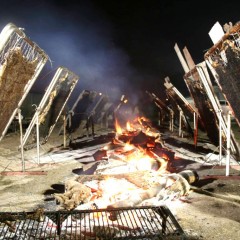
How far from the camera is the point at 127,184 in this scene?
7.25 m

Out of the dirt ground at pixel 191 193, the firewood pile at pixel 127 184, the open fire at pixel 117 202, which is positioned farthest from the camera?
the firewood pile at pixel 127 184

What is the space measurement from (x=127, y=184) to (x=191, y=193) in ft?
5.40

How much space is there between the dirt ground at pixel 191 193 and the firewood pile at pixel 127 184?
46cm

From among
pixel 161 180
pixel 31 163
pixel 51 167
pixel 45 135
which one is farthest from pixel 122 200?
pixel 45 135

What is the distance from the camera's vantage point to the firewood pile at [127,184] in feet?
20.0

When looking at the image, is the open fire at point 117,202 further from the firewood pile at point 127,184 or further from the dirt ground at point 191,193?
the dirt ground at point 191,193

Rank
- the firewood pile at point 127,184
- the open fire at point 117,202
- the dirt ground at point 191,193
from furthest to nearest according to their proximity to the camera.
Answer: the firewood pile at point 127,184 → the dirt ground at point 191,193 → the open fire at point 117,202

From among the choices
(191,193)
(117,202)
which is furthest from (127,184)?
(191,193)

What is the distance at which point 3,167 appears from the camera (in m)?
9.82

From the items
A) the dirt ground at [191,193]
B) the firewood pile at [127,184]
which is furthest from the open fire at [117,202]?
the dirt ground at [191,193]

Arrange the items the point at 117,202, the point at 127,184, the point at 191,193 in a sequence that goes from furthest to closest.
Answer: the point at 127,184, the point at 191,193, the point at 117,202

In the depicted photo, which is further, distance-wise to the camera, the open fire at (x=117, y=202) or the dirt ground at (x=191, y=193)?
the dirt ground at (x=191, y=193)

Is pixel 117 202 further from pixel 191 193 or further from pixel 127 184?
pixel 191 193

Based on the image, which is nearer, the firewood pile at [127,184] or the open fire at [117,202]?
the open fire at [117,202]
